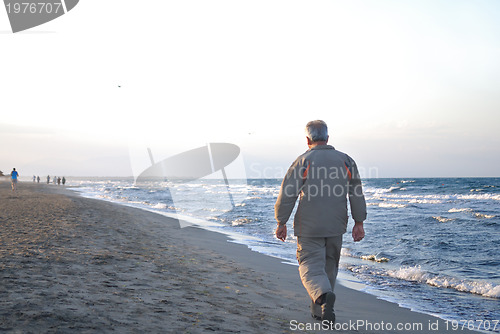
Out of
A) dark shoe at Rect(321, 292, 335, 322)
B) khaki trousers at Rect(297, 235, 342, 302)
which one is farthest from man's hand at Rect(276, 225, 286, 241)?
dark shoe at Rect(321, 292, 335, 322)

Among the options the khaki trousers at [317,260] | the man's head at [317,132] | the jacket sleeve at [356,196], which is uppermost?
the man's head at [317,132]

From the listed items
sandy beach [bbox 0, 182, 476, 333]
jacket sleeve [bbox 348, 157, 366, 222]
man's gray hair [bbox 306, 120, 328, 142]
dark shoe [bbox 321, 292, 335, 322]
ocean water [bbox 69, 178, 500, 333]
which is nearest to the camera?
sandy beach [bbox 0, 182, 476, 333]

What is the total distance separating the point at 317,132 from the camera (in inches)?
150

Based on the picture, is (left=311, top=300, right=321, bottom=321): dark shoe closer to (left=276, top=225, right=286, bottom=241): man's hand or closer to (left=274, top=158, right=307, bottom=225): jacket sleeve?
(left=276, top=225, right=286, bottom=241): man's hand

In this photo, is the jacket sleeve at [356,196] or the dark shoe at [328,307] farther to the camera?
the jacket sleeve at [356,196]

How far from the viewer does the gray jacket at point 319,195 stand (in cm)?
357

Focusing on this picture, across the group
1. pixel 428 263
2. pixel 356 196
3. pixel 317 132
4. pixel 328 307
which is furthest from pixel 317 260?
pixel 428 263

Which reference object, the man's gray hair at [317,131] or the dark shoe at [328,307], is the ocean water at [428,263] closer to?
the dark shoe at [328,307]

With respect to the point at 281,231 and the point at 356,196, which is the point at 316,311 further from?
the point at 356,196

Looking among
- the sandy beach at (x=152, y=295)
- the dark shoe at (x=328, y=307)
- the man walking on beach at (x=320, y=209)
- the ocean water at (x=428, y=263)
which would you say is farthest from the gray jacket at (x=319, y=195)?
the ocean water at (x=428, y=263)

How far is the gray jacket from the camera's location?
11.7 feet

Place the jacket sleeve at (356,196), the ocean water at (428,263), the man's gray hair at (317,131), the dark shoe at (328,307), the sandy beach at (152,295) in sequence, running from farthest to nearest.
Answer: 1. the ocean water at (428,263)
2. the man's gray hair at (317,131)
3. the jacket sleeve at (356,196)
4. the dark shoe at (328,307)
5. the sandy beach at (152,295)

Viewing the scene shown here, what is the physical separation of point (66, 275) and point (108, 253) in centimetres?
175

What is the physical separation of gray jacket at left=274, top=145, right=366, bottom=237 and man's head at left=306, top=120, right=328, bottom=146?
0.19 meters
